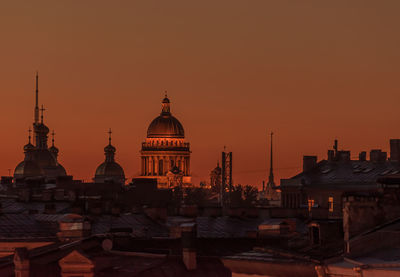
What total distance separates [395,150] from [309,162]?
501 inches

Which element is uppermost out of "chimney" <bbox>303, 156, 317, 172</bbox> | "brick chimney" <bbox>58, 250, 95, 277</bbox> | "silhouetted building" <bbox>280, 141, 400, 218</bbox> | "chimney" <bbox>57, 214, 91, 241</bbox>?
"chimney" <bbox>303, 156, 317, 172</bbox>

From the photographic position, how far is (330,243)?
28750 mm

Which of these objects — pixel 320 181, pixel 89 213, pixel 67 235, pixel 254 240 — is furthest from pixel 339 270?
pixel 320 181

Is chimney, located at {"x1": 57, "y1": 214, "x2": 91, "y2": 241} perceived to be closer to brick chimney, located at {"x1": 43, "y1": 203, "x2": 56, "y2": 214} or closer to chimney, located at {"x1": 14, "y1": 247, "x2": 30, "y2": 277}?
chimney, located at {"x1": 14, "y1": 247, "x2": 30, "y2": 277}

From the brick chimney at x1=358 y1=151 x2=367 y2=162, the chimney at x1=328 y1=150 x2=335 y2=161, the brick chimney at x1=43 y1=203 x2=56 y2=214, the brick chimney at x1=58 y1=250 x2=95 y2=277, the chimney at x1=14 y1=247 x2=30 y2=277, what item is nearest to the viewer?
the brick chimney at x1=58 y1=250 x2=95 y2=277

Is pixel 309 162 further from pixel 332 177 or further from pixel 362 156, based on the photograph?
pixel 332 177

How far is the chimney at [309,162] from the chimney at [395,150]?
418 inches

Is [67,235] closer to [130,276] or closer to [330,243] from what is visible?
[130,276]

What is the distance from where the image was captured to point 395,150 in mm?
130750

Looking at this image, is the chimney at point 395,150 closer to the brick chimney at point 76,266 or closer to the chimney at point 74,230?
the chimney at point 74,230

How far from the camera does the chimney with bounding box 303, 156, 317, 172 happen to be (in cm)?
14088

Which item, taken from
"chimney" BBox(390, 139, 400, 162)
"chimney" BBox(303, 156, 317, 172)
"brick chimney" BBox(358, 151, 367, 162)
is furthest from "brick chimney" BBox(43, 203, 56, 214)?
"chimney" BBox(303, 156, 317, 172)

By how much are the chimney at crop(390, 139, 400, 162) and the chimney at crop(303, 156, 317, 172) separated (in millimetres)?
10606

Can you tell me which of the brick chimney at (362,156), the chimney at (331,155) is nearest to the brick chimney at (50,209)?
the brick chimney at (362,156)
